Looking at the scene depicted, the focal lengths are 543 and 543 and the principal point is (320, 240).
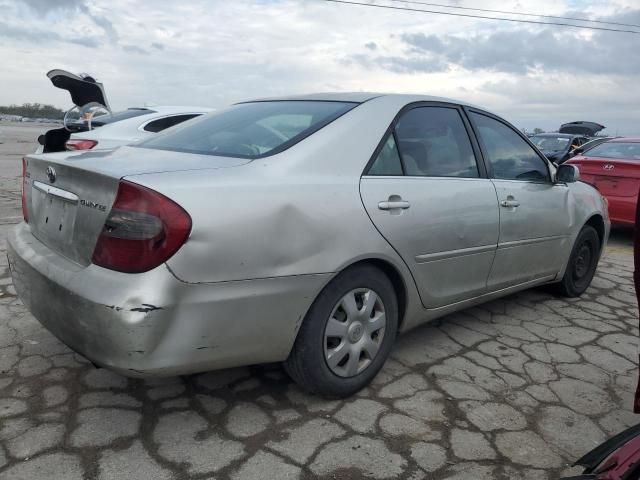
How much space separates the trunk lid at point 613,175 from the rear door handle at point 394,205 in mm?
4923

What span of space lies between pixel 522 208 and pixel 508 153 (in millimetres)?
408

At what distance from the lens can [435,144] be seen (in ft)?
10.00

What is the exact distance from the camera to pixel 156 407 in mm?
2469

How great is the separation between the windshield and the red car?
4327 millimetres

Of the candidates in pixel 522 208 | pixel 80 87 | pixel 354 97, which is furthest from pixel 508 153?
pixel 80 87

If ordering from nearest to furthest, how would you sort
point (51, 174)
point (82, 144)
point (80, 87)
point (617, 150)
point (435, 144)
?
point (51, 174) < point (435, 144) < point (82, 144) < point (80, 87) < point (617, 150)

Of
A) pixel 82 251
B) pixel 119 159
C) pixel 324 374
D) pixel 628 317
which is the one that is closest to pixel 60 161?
pixel 119 159

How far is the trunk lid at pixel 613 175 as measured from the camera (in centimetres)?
662

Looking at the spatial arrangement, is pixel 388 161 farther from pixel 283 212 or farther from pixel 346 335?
pixel 346 335

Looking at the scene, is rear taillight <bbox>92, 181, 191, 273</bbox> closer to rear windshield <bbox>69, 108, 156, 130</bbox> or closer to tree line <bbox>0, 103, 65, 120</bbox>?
rear windshield <bbox>69, 108, 156, 130</bbox>

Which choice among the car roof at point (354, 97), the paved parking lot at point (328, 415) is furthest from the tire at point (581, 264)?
the car roof at point (354, 97)

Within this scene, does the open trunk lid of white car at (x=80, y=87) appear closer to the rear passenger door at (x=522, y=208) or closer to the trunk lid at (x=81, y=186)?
the trunk lid at (x=81, y=186)

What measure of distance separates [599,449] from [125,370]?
1.59 meters

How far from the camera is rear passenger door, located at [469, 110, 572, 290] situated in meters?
3.36
